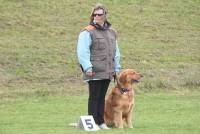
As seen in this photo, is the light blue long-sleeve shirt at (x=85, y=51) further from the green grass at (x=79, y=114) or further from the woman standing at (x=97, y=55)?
the green grass at (x=79, y=114)

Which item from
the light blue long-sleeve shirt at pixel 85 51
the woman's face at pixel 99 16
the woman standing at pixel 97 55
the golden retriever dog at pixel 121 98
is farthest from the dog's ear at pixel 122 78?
the woman's face at pixel 99 16

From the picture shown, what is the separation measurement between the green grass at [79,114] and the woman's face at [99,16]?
5.67ft

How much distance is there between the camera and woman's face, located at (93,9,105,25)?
11078mm

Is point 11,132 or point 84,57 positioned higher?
point 84,57

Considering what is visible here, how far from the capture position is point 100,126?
1148cm

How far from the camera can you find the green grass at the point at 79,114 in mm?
11477

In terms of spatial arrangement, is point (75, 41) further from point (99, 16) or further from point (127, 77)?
point (99, 16)

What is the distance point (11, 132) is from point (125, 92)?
1.95 metres

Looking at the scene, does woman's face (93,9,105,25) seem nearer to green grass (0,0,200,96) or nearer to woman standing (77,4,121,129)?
woman standing (77,4,121,129)

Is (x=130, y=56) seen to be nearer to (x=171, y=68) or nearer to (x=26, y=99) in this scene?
(x=171, y=68)

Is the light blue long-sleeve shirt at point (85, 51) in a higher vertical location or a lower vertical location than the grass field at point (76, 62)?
higher

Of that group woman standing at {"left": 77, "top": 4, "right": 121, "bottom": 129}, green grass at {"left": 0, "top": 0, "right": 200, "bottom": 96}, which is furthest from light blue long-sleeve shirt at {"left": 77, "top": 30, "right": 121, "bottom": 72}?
green grass at {"left": 0, "top": 0, "right": 200, "bottom": 96}

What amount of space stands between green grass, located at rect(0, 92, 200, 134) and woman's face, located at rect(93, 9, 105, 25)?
1729 millimetres

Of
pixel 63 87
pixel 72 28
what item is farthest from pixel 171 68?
pixel 72 28
